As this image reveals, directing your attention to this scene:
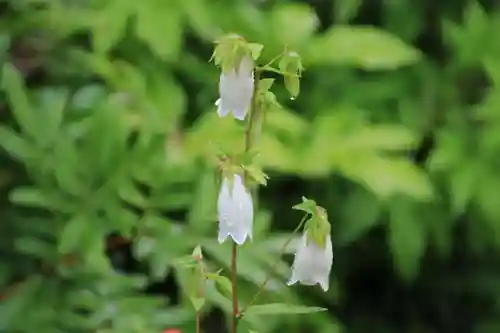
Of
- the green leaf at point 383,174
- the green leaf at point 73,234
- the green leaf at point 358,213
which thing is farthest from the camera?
the green leaf at point 358,213

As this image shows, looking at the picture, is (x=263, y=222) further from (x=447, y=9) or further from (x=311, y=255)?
(x=447, y=9)

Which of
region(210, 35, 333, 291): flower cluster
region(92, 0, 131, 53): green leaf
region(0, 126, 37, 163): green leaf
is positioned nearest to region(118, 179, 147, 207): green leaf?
region(0, 126, 37, 163): green leaf

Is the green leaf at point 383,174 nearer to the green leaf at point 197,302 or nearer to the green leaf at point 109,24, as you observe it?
the green leaf at point 109,24

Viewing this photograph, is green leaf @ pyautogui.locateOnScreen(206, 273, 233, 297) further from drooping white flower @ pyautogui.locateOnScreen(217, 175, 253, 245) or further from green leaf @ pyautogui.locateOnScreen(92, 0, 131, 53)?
green leaf @ pyautogui.locateOnScreen(92, 0, 131, 53)

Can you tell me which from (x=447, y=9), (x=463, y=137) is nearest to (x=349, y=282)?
(x=463, y=137)

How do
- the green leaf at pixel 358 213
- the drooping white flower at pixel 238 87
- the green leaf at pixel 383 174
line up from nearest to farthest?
the drooping white flower at pixel 238 87, the green leaf at pixel 383 174, the green leaf at pixel 358 213

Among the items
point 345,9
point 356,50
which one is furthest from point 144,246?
point 345,9

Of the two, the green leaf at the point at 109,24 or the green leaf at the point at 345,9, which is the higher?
the green leaf at the point at 345,9

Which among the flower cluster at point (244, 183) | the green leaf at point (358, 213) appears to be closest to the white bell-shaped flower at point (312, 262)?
the flower cluster at point (244, 183)

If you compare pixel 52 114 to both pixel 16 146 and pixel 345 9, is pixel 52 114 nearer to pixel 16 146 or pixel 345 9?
pixel 16 146
